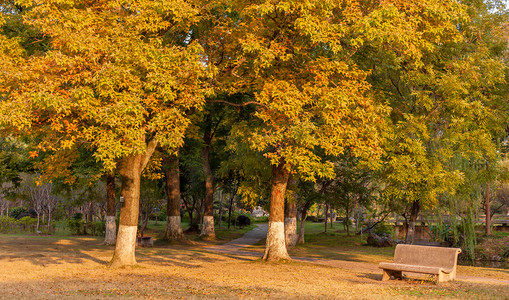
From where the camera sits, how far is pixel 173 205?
95.3 ft

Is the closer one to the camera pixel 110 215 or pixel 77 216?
pixel 110 215

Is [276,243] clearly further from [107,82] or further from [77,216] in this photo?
[77,216]

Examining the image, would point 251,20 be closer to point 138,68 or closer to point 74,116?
point 138,68

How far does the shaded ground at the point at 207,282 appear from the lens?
34.5 ft

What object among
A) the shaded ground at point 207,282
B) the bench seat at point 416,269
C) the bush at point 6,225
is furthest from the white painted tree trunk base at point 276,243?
the bush at point 6,225

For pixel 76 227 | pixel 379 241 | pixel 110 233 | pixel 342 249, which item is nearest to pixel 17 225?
pixel 76 227

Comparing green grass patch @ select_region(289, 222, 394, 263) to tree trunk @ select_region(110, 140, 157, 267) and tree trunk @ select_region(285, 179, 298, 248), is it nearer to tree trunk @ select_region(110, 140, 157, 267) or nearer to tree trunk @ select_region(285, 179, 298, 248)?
tree trunk @ select_region(285, 179, 298, 248)

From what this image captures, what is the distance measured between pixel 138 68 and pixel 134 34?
1.01 meters

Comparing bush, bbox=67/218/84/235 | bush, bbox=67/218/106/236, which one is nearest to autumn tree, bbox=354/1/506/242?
bush, bbox=67/218/106/236

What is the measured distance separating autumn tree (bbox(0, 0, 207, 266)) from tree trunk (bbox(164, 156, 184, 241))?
12868 millimetres

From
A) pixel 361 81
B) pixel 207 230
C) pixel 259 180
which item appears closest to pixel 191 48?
pixel 361 81

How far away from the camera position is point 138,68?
47.6 ft

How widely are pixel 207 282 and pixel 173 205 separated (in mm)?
16831

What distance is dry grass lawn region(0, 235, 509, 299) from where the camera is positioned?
1049 cm
